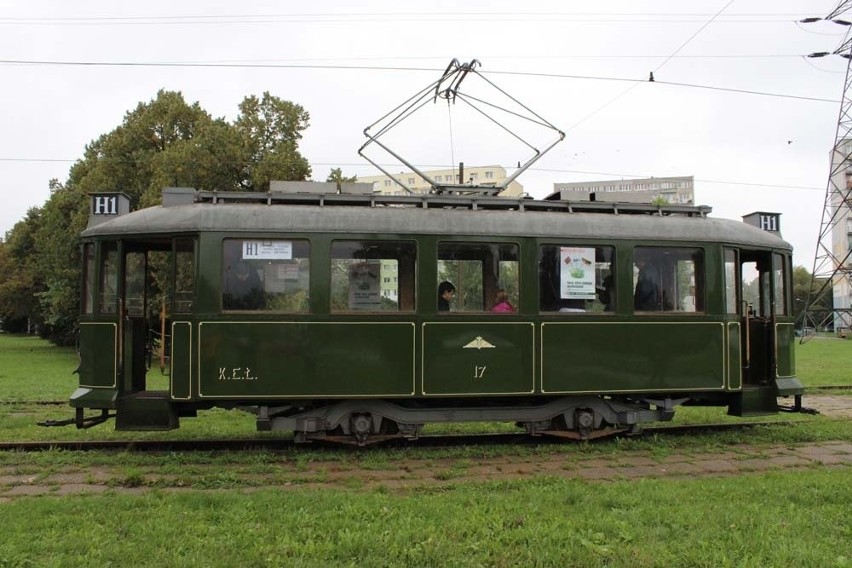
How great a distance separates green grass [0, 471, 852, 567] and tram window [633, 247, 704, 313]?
112 inches

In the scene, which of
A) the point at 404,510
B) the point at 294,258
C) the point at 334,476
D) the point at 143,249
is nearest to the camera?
the point at 404,510

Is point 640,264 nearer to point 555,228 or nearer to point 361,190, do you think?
point 555,228

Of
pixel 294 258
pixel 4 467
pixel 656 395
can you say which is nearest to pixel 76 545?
pixel 4 467

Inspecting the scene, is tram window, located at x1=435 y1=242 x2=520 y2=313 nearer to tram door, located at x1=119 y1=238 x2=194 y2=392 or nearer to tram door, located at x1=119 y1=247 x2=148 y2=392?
tram door, located at x1=119 y1=238 x2=194 y2=392

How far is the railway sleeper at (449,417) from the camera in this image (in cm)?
791

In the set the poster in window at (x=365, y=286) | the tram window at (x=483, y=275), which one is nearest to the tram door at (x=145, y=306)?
the poster in window at (x=365, y=286)

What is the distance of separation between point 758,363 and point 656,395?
6.36ft

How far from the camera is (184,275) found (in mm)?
7902

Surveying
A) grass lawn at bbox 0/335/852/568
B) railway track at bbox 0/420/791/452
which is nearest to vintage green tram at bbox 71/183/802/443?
railway track at bbox 0/420/791/452

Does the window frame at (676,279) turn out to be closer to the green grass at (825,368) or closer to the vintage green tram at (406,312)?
the vintage green tram at (406,312)

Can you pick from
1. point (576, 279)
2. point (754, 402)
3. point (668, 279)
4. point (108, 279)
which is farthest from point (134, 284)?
point (754, 402)

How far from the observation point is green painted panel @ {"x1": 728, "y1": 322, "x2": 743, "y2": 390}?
8.68m

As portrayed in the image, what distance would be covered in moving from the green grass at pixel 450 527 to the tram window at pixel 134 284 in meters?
2.79

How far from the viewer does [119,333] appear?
7.85 meters
